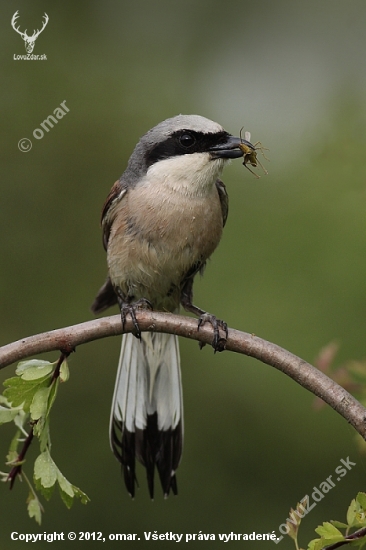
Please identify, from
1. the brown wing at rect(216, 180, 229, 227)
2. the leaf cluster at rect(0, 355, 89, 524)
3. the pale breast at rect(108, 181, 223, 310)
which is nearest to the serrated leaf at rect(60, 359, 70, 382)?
the leaf cluster at rect(0, 355, 89, 524)

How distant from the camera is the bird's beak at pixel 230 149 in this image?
308 centimetres

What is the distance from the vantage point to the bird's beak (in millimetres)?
3076

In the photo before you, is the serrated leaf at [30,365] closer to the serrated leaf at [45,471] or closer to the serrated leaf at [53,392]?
the serrated leaf at [53,392]

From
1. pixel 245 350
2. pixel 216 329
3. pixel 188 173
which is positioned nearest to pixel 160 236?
pixel 188 173

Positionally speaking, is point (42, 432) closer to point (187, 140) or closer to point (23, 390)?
point (23, 390)

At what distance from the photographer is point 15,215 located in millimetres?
5148

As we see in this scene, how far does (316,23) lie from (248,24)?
606 millimetres

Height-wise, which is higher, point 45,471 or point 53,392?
point 53,392

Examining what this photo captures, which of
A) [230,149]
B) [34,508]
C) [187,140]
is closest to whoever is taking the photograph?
[34,508]

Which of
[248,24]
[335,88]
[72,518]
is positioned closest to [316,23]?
[248,24]

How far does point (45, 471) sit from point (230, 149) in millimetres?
1641

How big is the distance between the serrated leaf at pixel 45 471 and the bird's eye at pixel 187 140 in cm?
165

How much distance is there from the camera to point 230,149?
3.10 m

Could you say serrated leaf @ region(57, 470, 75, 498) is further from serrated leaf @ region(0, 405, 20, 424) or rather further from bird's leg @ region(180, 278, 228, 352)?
bird's leg @ region(180, 278, 228, 352)
